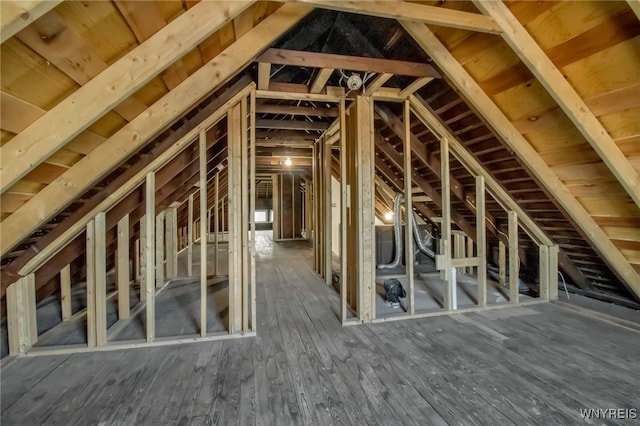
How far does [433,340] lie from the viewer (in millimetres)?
2506

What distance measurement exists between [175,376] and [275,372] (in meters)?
0.68

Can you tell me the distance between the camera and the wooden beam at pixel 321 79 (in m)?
2.53

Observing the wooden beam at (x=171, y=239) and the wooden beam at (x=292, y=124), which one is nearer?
the wooden beam at (x=292, y=124)

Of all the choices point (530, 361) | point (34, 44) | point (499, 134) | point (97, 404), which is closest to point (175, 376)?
point (97, 404)

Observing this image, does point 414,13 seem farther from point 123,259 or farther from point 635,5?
point 123,259

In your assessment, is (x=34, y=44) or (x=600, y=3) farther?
(x=600, y=3)

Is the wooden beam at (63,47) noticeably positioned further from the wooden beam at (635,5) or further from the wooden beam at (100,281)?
the wooden beam at (635,5)

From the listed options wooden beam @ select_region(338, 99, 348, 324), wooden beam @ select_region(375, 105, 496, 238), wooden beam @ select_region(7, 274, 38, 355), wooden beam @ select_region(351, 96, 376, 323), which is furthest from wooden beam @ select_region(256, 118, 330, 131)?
wooden beam @ select_region(7, 274, 38, 355)

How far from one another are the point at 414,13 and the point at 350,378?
93.1 inches

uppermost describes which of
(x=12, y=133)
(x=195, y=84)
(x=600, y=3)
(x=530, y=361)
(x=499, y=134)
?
(x=600, y=3)

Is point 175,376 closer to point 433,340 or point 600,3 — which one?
point 433,340

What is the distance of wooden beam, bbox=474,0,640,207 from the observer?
6.25 feet

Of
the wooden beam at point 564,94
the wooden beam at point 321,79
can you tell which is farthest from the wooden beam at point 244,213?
the wooden beam at point 564,94

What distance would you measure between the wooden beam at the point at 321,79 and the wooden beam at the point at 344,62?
0.42ft
